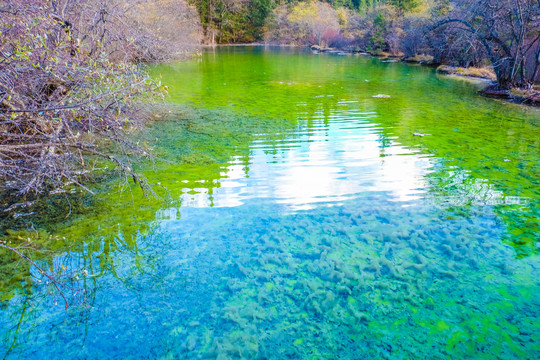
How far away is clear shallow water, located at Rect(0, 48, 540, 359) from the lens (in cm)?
315

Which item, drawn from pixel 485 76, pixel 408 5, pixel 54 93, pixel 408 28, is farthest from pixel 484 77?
pixel 408 5

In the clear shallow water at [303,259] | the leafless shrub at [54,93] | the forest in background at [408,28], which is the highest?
the forest in background at [408,28]

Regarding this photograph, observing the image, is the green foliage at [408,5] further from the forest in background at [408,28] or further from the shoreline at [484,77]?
the shoreline at [484,77]

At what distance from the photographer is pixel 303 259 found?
4.19 meters

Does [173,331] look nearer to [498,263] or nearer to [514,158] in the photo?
[498,263]

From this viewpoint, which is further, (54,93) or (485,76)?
(485,76)

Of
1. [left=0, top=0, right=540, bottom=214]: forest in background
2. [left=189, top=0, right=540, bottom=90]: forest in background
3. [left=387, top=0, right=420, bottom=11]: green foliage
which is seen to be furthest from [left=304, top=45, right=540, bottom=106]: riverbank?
[left=387, top=0, right=420, bottom=11]: green foliage

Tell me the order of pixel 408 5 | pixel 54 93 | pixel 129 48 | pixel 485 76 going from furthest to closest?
pixel 408 5, pixel 485 76, pixel 129 48, pixel 54 93

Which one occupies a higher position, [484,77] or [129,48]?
[484,77]

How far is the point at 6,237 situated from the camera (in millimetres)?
4289

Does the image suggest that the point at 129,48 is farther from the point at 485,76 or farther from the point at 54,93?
the point at 485,76

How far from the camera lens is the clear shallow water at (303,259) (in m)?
3.15

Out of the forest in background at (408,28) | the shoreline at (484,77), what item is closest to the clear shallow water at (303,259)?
the shoreline at (484,77)

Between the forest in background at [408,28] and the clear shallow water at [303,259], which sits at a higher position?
the forest in background at [408,28]
